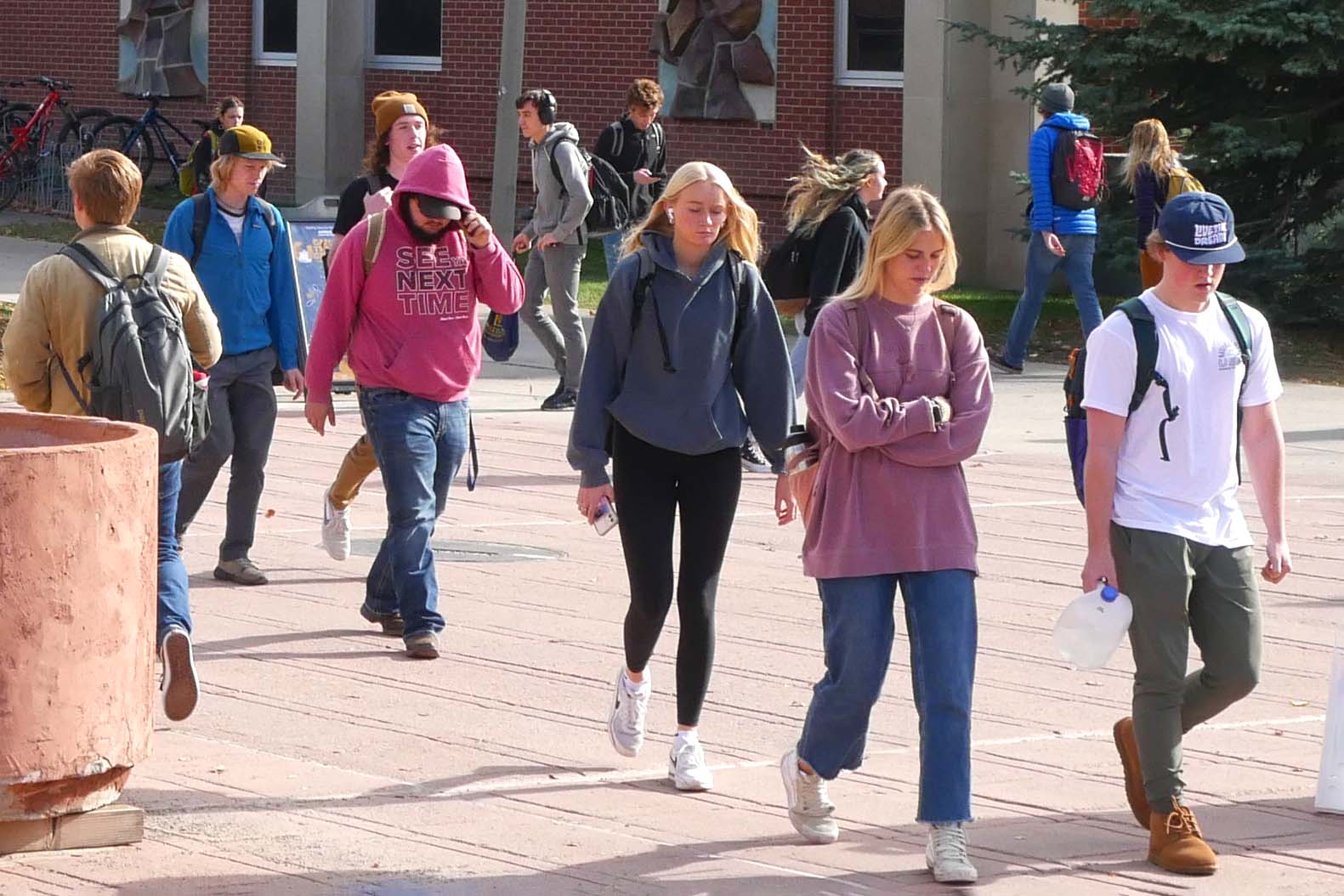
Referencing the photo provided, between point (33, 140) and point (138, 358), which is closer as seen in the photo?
point (138, 358)

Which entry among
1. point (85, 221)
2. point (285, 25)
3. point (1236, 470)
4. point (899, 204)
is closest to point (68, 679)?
point (85, 221)

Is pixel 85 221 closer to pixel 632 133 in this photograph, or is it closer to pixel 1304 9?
pixel 632 133

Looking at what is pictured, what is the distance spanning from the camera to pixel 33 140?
2666cm

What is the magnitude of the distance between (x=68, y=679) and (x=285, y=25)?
22952 mm

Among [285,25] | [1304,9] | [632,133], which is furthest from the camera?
[285,25]

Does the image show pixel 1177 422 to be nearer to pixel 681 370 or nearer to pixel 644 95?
pixel 681 370

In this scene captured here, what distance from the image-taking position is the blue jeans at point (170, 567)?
23.1 ft

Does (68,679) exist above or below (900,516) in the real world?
below

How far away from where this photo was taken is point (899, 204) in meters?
5.73

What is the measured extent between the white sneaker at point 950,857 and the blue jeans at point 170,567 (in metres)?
2.68

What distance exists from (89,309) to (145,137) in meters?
21.0

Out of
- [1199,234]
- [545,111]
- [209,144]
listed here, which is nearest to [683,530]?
[1199,234]

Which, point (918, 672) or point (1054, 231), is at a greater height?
point (1054, 231)

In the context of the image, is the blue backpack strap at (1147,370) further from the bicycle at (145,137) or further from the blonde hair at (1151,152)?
the bicycle at (145,137)
